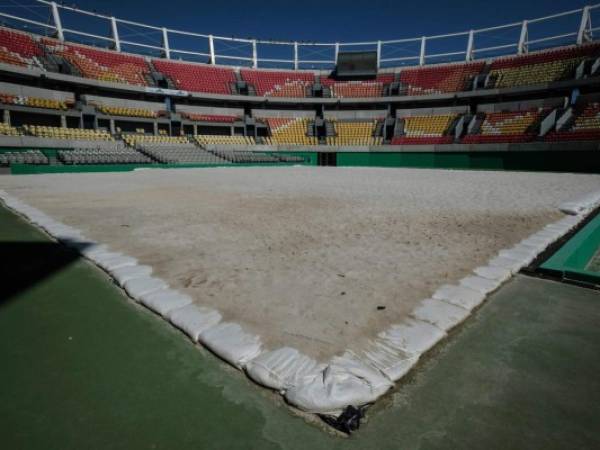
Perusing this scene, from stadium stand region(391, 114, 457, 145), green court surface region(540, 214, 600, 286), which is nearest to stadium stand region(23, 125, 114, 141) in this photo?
stadium stand region(391, 114, 457, 145)

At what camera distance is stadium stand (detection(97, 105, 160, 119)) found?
94.6ft

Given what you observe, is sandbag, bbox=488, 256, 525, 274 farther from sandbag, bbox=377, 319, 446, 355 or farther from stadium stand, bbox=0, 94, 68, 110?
stadium stand, bbox=0, 94, 68, 110

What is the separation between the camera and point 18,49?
26.8m

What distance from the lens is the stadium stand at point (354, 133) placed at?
3466 cm

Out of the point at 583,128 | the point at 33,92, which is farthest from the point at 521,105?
the point at 33,92

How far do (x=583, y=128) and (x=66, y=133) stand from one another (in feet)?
127

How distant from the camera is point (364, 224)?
227 inches

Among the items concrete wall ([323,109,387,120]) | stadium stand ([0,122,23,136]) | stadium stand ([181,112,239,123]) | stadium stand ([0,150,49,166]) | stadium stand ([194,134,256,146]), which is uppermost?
concrete wall ([323,109,387,120])

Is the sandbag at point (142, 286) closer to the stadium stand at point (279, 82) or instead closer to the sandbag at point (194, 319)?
the sandbag at point (194, 319)

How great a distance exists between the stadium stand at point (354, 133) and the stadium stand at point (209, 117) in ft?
36.5

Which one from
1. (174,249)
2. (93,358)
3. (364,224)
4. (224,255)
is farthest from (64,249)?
(364,224)

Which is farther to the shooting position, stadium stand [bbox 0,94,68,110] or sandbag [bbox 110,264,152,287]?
stadium stand [bbox 0,94,68,110]

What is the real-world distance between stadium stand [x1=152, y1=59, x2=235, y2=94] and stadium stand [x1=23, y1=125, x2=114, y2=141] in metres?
11.0

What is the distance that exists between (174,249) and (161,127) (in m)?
32.9
